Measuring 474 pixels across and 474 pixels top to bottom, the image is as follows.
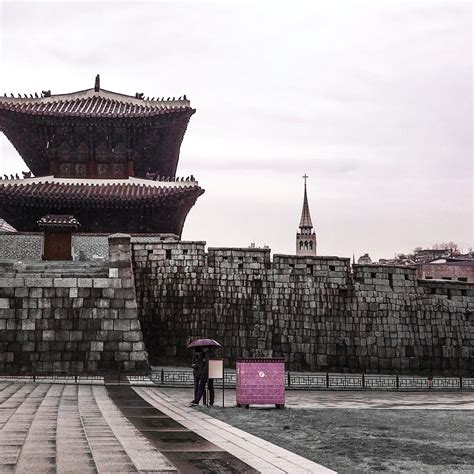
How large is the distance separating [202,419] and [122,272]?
11602mm

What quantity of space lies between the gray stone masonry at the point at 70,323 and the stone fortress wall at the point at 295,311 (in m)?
3.24

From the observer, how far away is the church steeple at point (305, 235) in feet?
306

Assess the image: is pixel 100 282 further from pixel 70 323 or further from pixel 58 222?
pixel 58 222

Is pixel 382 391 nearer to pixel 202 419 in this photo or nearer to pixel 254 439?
pixel 202 419

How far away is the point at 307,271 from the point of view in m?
27.0

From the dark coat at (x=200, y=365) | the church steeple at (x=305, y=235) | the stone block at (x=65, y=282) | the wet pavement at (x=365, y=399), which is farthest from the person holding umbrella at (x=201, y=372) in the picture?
the church steeple at (x=305, y=235)

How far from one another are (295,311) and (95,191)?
10.2 metres

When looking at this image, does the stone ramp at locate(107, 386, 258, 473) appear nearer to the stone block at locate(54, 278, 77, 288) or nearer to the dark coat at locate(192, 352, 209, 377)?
the dark coat at locate(192, 352, 209, 377)

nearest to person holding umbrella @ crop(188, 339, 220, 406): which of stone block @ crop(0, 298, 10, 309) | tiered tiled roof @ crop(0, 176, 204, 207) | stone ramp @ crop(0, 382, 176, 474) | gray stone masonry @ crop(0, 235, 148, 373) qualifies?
stone ramp @ crop(0, 382, 176, 474)

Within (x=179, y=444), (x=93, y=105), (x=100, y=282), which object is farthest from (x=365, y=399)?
(x=93, y=105)

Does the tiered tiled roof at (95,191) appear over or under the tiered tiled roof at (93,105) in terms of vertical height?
under

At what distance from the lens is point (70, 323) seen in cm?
2202

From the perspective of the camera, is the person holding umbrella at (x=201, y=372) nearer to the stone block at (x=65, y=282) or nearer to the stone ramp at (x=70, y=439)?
the stone ramp at (x=70, y=439)

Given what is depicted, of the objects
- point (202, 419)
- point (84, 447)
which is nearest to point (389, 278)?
point (202, 419)
